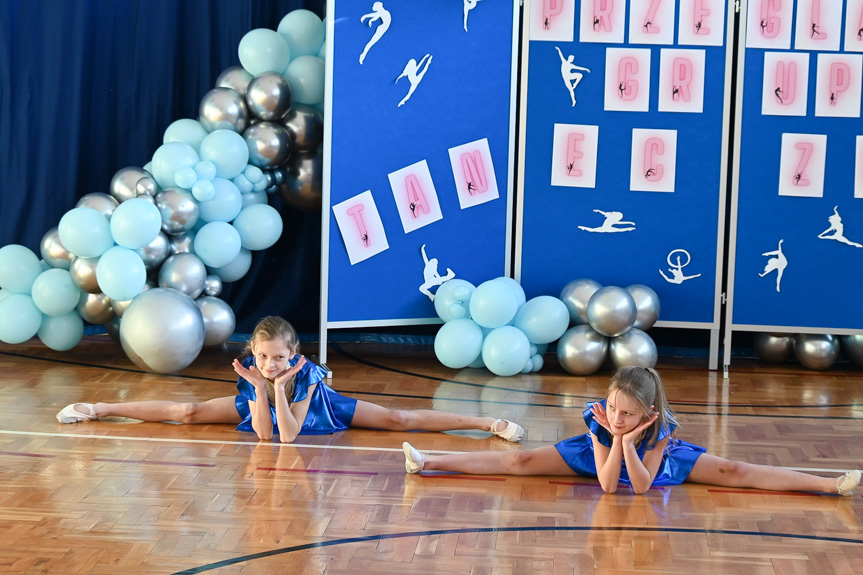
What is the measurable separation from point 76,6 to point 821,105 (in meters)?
3.92

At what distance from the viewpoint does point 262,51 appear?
16.8 feet

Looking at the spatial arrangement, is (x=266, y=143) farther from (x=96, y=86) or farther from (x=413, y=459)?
(x=413, y=459)

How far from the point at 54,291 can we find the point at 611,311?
102 inches

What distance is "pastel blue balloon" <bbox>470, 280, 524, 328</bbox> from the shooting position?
15.8ft

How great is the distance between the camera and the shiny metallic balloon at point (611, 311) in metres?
4.82

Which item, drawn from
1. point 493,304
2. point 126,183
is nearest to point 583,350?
point 493,304

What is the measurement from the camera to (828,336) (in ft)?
17.3

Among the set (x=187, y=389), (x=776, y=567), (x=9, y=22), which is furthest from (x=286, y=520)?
(x=9, y=22)

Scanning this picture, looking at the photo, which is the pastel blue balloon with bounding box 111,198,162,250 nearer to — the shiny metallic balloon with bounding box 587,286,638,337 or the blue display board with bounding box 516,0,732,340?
the blue display board with bounding box 516,0,732,340

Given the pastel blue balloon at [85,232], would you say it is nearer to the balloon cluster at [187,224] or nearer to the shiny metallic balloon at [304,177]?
the balloon cluster at [187,224]

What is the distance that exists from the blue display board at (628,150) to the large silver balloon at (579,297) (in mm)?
164

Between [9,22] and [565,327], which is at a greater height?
[9,22]

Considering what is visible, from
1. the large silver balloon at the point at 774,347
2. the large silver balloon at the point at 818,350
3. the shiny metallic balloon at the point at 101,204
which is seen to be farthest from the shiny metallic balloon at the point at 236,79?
the large silver balloon at the point at 818,350

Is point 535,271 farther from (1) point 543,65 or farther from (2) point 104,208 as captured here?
(2) point 104,208
